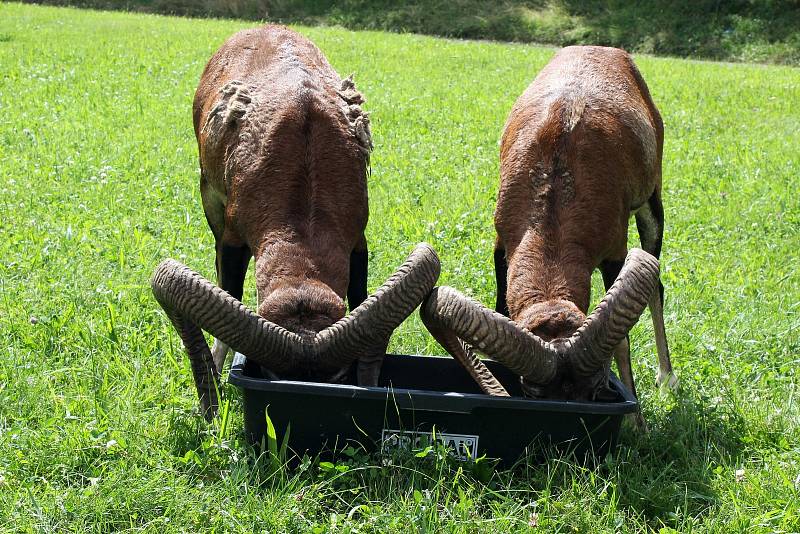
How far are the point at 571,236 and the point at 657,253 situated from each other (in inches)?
68.2

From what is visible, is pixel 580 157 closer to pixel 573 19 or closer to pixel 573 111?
pixel 573 111

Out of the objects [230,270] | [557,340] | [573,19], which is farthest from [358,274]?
[573,19]

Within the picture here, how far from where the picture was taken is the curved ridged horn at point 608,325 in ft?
15.2

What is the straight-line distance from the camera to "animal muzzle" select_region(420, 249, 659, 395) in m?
4.57

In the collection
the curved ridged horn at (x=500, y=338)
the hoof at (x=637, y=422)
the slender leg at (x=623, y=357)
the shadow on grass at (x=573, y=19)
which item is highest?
the curved ridged horn at (x=500, y=338)

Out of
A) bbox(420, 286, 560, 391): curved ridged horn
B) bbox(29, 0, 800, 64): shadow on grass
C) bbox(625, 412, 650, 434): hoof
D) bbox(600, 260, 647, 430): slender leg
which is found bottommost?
bbox(29, 0, 800, 64): shadow on grass

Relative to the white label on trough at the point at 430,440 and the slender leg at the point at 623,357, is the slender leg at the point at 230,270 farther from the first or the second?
the slender leg at the point at 623,357

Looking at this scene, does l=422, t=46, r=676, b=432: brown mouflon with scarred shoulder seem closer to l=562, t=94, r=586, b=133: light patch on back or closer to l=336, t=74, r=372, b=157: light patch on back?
l=562, t=94, r=586, b=133: light patch on back

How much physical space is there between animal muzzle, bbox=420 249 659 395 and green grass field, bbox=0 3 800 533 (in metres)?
0.49

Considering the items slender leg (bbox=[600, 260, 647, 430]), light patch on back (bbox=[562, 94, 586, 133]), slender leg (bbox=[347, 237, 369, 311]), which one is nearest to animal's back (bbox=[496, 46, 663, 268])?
light patch on back (bbox=[562, 94, 586, 133])

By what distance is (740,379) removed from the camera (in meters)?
6.20

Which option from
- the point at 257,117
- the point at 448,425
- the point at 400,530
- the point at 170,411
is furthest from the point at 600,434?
the point at 257,117

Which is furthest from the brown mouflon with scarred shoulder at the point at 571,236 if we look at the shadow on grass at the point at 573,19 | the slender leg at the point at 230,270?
the shadow on grass at the point at 573,19

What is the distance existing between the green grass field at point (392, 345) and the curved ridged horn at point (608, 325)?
0.51 metres
